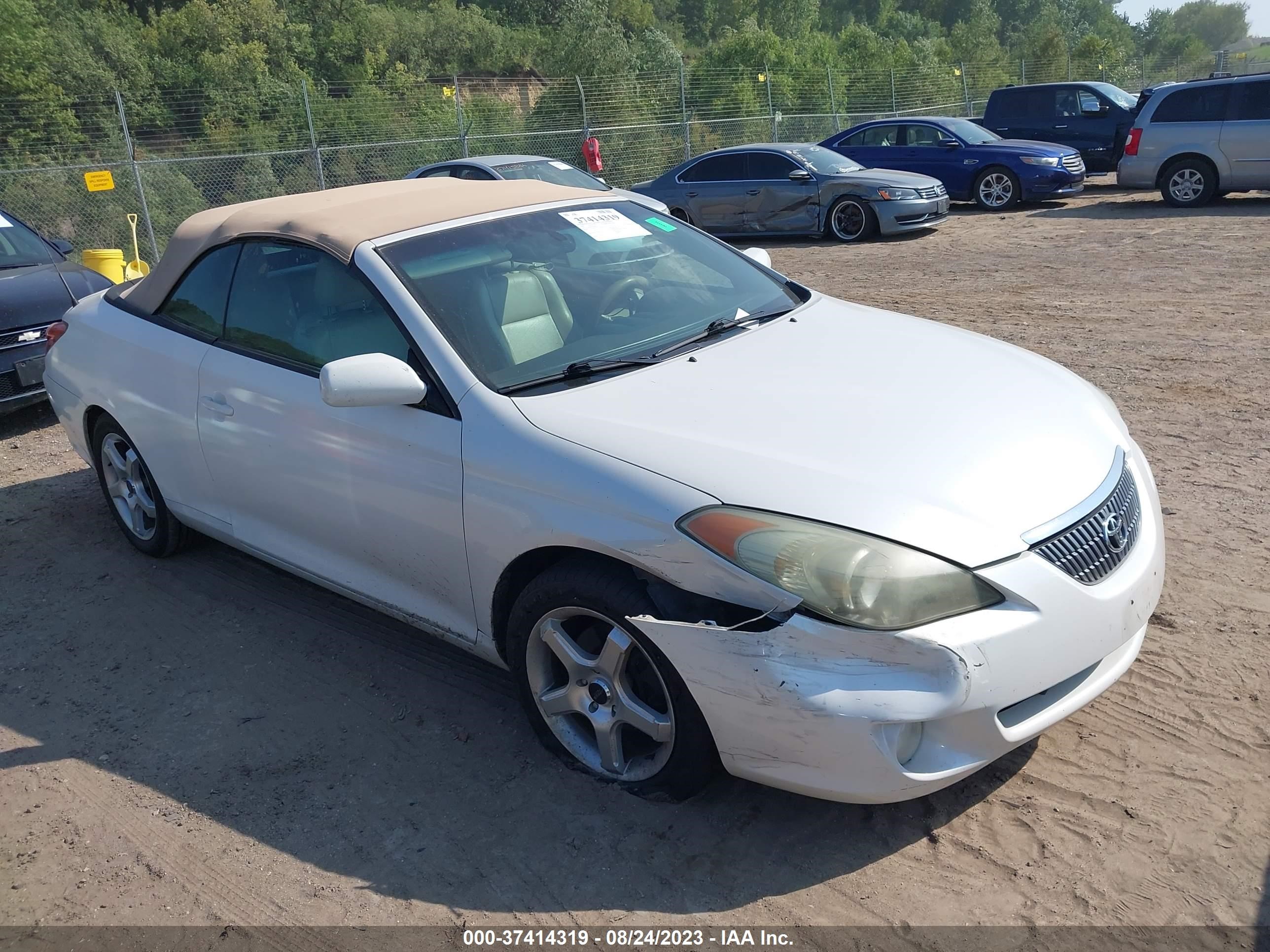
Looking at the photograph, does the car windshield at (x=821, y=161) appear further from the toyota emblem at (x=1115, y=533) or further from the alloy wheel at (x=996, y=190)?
the toyota emblem at (x=1115, y=533)

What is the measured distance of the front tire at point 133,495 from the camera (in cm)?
491

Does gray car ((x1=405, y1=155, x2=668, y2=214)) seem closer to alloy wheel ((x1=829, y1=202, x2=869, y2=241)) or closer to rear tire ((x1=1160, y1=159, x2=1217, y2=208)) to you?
alloy wheel ((x1=829, y1=202, x2=869, y2=241))

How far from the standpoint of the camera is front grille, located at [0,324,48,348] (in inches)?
281

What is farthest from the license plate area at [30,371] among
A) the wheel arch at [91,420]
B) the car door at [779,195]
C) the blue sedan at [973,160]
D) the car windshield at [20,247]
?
the blue sedan at [973,160]

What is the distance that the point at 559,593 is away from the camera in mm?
3037

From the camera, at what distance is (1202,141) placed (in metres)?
14.3

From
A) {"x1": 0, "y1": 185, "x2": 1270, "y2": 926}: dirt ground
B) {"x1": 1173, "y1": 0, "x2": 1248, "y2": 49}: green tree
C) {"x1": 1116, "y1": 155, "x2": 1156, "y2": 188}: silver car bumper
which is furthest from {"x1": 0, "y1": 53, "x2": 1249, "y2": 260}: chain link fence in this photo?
{"x1": 1173, "y1": 0, "x2": 1248, "y2": 49}: green tree

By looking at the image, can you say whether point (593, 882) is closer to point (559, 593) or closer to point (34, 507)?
point (559, 593)

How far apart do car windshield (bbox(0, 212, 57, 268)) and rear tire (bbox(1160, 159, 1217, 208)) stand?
1359 cm

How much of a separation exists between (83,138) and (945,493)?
24074 mm

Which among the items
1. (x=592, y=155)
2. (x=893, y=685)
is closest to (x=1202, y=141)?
(x=592, y=155)

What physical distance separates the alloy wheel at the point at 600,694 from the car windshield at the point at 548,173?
Answer: 10807 millimetres

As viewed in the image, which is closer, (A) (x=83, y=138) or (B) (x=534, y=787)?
(B) (x=534, y=787)

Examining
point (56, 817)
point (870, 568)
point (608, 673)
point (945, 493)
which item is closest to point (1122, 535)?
point (945, 493)
